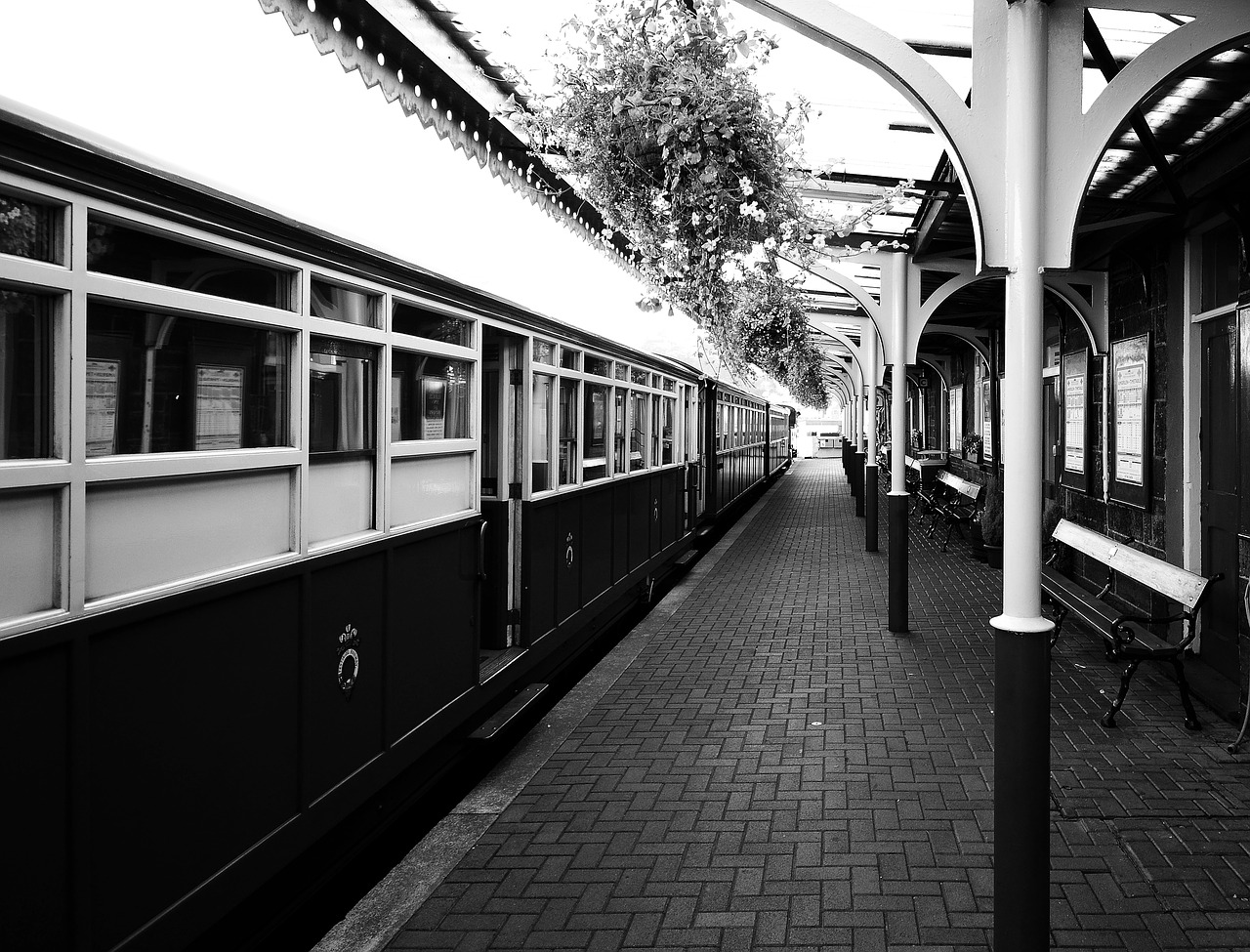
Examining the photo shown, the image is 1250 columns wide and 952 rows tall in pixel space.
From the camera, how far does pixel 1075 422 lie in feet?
31.3

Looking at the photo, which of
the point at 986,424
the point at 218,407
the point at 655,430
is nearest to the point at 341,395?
the point at 218,407

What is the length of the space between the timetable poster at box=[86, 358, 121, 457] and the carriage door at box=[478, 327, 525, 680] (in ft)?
10.2

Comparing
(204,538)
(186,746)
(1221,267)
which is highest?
(1221,267)

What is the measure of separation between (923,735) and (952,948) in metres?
2.23

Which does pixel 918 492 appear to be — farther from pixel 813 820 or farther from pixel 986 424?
pixel 813 820

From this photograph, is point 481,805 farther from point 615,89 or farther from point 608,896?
point 615,89

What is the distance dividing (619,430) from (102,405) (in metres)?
5.83

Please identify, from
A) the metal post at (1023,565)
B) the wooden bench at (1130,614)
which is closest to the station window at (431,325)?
the metal post at (1023,565)

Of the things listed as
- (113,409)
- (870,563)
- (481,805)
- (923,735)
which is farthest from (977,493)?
(113,409)

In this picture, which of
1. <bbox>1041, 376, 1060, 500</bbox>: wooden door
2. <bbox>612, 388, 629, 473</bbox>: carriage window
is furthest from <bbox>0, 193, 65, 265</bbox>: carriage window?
<bbox>1041, 376, 1060, 500</bbox>: wooden door

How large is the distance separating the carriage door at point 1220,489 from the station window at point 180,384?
219 inches

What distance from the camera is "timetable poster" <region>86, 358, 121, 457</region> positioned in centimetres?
232

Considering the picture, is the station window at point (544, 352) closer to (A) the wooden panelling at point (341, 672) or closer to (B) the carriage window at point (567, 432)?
(B) the carriage window at point (567, 432)

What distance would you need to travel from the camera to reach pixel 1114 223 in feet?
23.0
